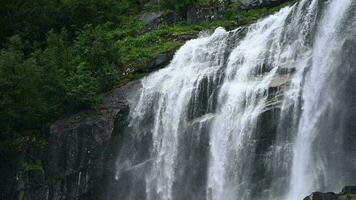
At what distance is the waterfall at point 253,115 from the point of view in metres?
28.0

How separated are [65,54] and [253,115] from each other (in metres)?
12.2

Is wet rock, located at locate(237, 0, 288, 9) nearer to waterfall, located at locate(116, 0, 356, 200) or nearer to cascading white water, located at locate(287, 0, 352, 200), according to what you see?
waterfall, located at locate(116, 0, 356, 200)

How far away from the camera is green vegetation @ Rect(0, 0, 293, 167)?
33.5 m

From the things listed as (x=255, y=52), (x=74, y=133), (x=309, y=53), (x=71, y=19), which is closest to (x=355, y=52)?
(x=309, y=53)

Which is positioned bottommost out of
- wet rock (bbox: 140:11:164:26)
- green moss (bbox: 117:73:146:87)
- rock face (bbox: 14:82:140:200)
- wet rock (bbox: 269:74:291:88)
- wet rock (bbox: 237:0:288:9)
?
rock face (bbox: 14:82:140:200)

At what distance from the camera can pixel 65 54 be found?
3684 centimetres

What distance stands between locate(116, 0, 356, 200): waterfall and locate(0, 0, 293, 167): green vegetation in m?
2.43

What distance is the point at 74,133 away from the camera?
33188mm

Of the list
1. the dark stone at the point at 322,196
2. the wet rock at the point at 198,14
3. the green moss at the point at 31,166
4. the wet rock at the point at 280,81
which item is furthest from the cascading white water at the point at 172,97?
the dark stone at the point at 322,196

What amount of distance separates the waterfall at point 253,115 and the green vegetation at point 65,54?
95.6 inches

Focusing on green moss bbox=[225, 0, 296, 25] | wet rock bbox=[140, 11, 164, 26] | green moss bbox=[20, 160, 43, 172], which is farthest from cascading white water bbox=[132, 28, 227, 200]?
wet rock bbox=[140, 11, 164, 26]

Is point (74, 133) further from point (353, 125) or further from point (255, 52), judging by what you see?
point (353, 125)

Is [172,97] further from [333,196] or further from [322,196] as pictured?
[333,196]

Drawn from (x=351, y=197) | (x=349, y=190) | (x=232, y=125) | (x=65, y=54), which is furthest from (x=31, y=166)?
(x=351, y=197)
